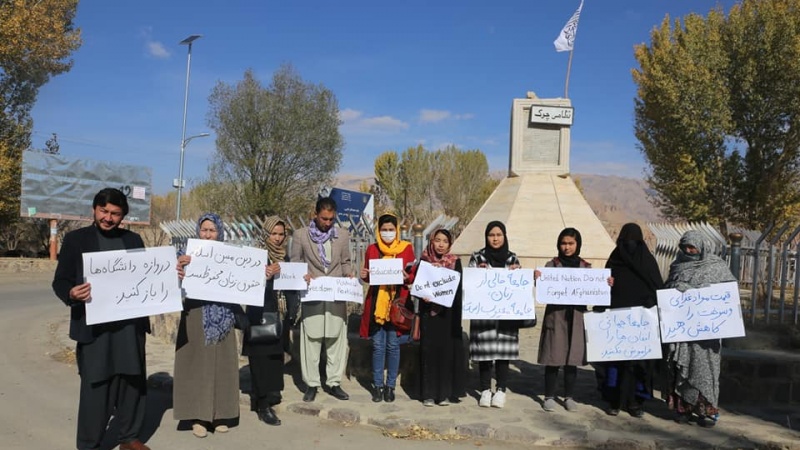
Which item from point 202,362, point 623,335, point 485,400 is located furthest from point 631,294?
point 202,362

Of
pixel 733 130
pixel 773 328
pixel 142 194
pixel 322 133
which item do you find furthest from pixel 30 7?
pixel 733 130

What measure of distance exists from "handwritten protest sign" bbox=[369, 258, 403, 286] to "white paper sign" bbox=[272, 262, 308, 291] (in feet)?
2.08

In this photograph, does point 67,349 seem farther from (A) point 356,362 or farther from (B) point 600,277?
(B) point 600,277

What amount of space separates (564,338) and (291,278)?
103 inches

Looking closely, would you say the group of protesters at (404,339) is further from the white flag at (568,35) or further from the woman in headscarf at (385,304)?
the white flag at (568,35)

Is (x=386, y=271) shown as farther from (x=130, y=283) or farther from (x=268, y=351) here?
(x=130, y=283)

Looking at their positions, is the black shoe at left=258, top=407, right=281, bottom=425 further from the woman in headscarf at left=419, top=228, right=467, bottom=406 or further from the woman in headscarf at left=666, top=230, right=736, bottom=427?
the woman in headscarf at left=666, top=230, right=736, bottom=427

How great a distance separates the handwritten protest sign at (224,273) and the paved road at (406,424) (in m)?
1.19

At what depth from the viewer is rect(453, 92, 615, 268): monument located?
11.1m

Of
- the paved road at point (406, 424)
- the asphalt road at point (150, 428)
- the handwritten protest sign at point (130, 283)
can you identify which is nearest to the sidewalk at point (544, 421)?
the paved road at point (406, 424)

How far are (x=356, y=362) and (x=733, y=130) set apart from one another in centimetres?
2140

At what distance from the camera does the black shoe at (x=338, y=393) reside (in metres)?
5.53

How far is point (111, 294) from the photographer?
12.7ft

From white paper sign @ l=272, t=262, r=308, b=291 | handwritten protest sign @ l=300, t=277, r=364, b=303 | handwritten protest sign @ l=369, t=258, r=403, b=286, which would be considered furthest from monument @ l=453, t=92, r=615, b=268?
white paper sign @ l=272, t=262, r=308, b=291
